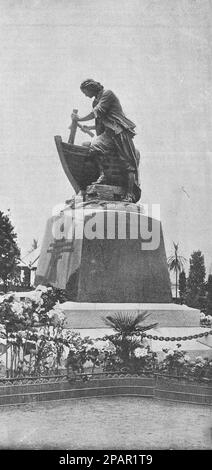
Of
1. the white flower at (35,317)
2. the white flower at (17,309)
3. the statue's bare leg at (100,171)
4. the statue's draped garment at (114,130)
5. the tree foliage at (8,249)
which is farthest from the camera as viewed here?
the tree foliage at (8,249)

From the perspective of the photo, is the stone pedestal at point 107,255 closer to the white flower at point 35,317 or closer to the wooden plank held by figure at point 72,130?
the wooden plank held by figure at point 72,130

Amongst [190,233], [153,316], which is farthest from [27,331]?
[190,233]

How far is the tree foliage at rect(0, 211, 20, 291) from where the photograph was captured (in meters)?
19.6

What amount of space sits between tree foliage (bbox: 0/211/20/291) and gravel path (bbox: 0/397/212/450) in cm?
1373

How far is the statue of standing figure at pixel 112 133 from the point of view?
1179cm

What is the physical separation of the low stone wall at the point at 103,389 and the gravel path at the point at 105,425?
0.13 meters

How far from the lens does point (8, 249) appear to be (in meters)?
22.6

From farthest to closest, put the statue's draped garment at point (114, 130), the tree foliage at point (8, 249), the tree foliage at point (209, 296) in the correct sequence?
the tree foliage at point (8, 249)
the tree foliage at point (209, 296)
the statue's draped garment at point (114, 130)

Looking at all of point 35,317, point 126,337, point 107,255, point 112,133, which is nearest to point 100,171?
point 112,133

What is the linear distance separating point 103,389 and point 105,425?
46.5 inches

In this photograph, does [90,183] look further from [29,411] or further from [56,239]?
[29,411]

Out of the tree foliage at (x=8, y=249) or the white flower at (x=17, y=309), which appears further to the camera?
the tree foliage at (x=8, y=249)

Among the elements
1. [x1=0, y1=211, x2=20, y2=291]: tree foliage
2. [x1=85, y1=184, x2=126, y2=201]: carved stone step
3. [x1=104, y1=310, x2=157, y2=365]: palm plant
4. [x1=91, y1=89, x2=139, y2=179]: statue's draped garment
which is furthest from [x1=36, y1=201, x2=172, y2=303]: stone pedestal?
[x1=0, y1=211, x2=20, y2=291]: tree foliage

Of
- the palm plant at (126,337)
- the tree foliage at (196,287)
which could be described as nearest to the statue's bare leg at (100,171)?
the palm plant at (126,337)
